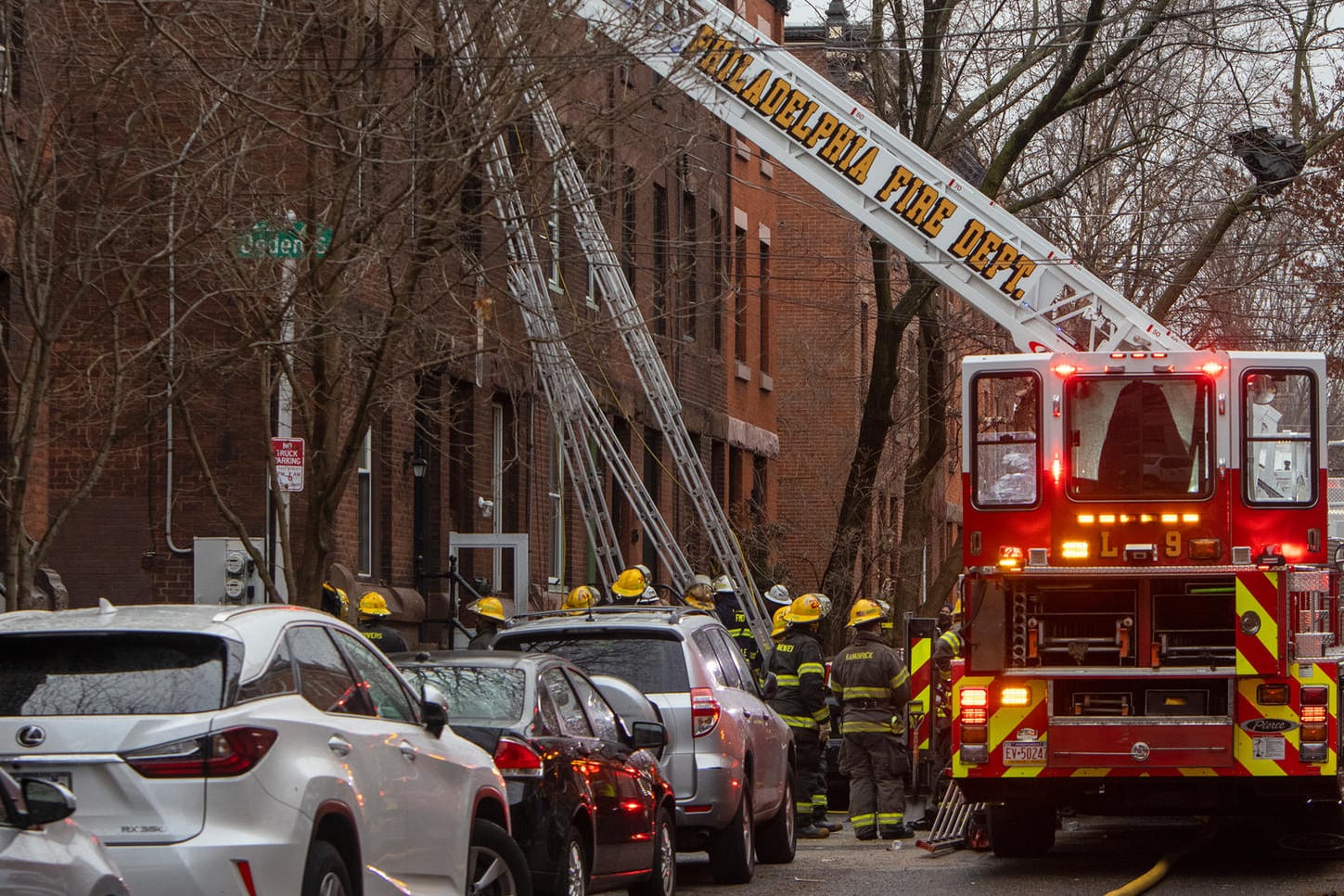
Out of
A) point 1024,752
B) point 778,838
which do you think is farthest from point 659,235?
point 1024,752

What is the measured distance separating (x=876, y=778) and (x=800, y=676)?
0.94 m

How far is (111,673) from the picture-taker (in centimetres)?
711

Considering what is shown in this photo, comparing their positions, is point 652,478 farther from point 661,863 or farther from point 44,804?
point 44,804

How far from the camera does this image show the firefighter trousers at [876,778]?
1577 centimetres

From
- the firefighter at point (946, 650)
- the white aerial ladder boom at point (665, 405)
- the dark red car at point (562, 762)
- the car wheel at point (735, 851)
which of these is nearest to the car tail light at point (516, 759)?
the dark red car at point (562, 762)

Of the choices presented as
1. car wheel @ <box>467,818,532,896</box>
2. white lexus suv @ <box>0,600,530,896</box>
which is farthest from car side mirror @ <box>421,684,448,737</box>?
car wheel @ <box>467,818,532,896</box>

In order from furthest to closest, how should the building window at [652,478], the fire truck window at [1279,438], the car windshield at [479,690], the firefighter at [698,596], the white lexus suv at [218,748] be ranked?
the building window at [652,478] < the firefighter at [698,596] < the fire truck window at [1279,438] < the car windshield at [479,690] < the white lexus suv at [218,748]

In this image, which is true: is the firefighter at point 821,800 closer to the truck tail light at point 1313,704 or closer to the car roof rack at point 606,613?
the car roof rack at point 606,613

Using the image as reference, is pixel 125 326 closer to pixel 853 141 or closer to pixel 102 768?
pixel 853 141

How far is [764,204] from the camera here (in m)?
35.4

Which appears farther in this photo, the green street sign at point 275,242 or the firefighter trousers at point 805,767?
the firefighter trousers at point 805,767

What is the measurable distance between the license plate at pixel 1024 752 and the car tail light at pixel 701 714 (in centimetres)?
200

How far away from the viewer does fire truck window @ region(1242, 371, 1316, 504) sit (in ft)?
44.8

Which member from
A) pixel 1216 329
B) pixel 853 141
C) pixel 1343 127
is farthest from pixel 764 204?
pixel 853 141
